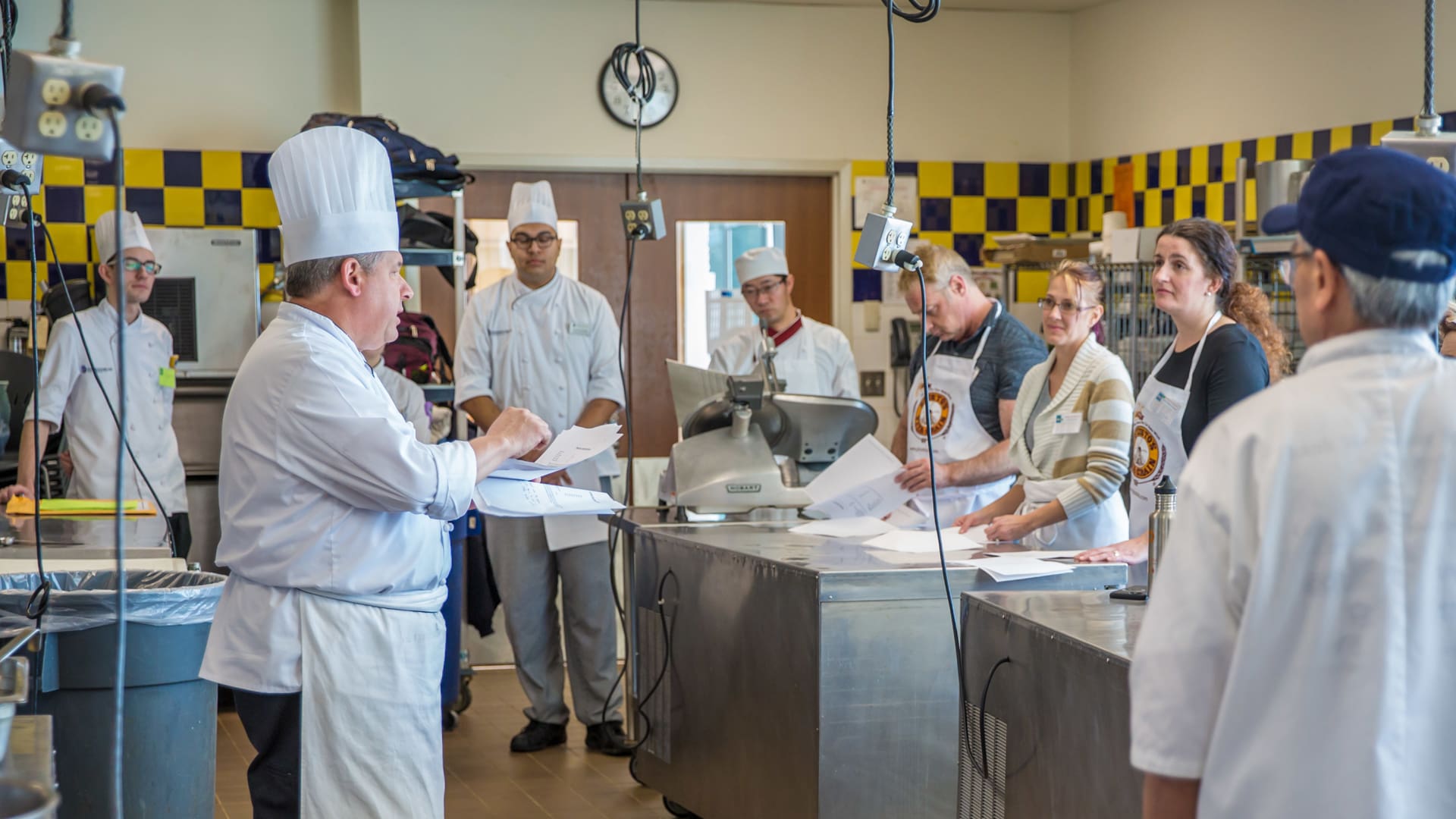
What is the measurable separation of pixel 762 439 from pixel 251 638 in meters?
1.89

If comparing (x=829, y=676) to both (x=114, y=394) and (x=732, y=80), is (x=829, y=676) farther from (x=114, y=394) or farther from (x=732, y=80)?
(x=732, y=80)

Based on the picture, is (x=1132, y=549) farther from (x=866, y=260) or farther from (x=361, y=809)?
(x=361, y=809)

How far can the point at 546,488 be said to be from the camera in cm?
243

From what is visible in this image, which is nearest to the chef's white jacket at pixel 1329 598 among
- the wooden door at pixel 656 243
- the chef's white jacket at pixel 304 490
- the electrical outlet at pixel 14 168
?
the chef's white jacket at pixel 304 490

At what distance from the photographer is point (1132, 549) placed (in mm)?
2852

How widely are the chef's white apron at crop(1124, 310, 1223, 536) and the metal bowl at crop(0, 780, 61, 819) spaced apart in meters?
2.31

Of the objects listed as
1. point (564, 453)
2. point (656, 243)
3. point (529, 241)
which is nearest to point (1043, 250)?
point (656, 243)

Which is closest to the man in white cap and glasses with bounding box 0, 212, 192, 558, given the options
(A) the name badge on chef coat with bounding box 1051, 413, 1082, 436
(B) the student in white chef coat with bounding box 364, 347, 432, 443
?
(B) the student in white chef coat with bounding box 364, 347, 432, 443

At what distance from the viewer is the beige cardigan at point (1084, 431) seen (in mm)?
3137

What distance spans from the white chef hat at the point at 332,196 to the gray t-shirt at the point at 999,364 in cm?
199

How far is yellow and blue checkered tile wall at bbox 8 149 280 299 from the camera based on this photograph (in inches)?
225

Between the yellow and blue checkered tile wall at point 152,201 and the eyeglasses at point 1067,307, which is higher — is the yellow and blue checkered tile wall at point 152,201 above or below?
above

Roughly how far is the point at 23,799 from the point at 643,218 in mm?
2537

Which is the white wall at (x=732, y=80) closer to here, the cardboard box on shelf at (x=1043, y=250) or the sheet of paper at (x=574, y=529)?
the cardboard box on shelf at (x=1043, y=250)
